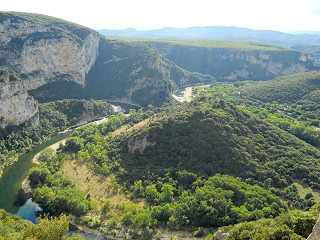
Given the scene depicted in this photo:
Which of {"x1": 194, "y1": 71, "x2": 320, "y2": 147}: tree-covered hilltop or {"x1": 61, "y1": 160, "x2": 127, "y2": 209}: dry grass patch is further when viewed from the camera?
{"x1": 194, "y1": 71, "x2": 320, "y2": 147}: tree-covered hilltop

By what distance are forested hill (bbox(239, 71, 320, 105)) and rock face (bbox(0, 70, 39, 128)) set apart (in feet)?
430

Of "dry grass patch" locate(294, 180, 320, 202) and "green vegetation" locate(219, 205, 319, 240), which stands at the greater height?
"green vegetation" locate(219, 205, 319, 240)

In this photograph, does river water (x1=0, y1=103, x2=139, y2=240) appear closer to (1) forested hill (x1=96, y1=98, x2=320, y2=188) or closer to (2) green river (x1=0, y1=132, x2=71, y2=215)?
(2) green river (x1=0, y1=132, x2=71, y2=215)

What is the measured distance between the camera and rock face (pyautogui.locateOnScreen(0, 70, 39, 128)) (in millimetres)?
88000

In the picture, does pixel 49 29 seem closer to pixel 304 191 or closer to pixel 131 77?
pixel 131 77

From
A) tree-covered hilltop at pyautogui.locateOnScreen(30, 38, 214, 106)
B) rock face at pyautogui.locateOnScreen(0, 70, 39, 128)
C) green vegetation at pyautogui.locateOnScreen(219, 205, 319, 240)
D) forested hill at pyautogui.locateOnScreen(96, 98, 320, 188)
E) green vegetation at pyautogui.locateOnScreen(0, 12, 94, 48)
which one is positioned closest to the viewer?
green vegetation at pyautogui.locateOnScreen(219, 205, 319, 240)

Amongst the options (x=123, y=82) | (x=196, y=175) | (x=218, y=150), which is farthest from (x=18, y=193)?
(x=123, y=82)

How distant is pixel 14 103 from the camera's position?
306ft

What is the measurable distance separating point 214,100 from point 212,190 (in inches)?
1688

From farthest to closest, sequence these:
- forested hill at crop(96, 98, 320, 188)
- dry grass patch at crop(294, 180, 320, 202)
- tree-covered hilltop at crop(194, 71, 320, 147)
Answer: tree-covered hilltop at crop(194, 71, 320, 147) < forested hill at crop(96, 98, 320, 188) < dry grass patch at crop(294, 180, 320, 202)

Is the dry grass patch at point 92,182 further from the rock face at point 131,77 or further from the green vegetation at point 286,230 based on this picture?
the rock face at point 131,77

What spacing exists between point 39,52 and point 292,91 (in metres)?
163

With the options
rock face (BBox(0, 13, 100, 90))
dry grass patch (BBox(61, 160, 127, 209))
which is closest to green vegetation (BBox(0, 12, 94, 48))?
rock face (BBox(0, 13, 100, 90))

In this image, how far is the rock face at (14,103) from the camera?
88000 mm
